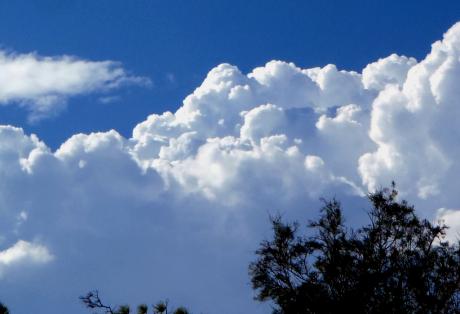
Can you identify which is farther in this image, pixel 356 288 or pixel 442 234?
pixel 442 234

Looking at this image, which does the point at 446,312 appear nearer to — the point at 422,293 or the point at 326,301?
the point at 422,293

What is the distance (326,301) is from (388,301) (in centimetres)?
334

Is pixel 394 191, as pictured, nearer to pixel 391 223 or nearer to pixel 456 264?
pixel 391 223

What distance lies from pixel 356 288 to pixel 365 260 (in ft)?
5.46

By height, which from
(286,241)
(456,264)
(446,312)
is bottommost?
(446,312)

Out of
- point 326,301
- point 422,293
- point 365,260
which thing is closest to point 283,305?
point 326,301

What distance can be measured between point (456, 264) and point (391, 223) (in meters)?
4.25

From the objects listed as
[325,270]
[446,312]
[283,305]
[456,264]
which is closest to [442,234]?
[456,264]

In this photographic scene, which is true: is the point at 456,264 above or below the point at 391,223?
below

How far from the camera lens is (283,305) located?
3762cm

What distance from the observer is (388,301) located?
121 ft

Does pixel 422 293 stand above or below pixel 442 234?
below

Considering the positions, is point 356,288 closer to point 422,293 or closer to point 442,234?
point 422,293

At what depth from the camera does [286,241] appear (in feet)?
128
